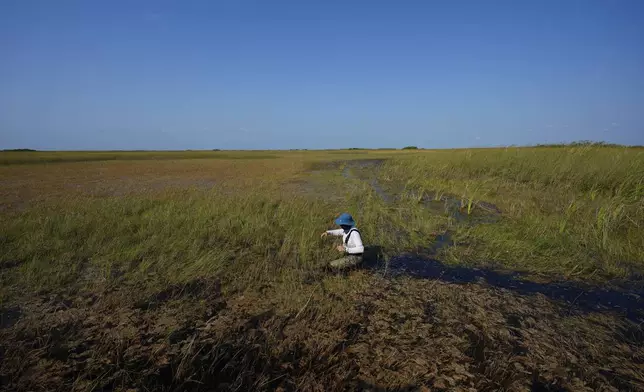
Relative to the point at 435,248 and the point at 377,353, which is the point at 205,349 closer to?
the point at 377,353

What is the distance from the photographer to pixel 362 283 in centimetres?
456

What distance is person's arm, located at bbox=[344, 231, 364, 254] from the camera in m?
4.95

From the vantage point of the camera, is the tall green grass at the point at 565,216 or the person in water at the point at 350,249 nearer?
the person in water at the point at 350,249

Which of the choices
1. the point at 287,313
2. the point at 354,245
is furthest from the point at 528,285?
the point at 287,313

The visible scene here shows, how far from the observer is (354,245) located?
5020 mm

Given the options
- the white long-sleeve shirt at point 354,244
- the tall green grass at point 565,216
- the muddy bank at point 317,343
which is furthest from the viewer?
the tall green grass at point 565,216

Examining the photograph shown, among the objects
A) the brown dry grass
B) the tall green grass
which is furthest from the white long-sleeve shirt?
the tall green grass

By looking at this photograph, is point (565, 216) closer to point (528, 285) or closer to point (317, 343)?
point (528, 285)

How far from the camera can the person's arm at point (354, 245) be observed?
4945mm

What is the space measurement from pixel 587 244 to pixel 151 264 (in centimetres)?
809

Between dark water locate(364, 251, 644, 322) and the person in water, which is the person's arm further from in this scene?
dark water locate(364, 251, 644, 322)

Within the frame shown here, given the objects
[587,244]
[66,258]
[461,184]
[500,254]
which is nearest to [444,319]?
[500,254]

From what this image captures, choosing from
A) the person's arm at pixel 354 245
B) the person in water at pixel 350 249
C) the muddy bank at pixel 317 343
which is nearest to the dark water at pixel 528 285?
the muddy bank at pixel 317 343

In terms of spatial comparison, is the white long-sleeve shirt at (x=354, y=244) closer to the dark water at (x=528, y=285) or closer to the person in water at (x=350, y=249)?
the person in water at (x=350, y=249)
